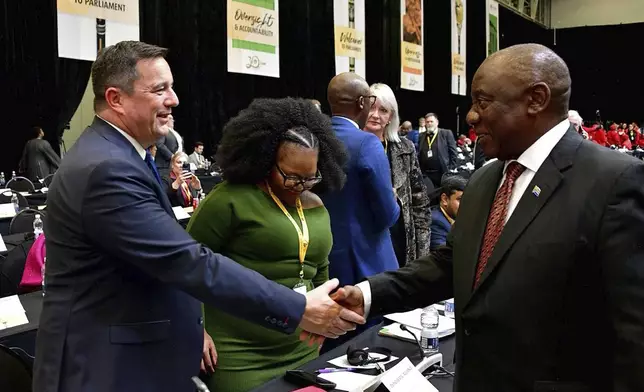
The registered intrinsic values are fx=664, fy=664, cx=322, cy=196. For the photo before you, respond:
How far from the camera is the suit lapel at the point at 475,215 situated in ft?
4.80

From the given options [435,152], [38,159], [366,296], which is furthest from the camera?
[435,152]

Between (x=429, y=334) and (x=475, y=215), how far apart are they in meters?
0.82

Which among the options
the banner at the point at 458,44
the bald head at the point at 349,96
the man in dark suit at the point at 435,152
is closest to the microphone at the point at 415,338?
the bald head at the point at 349,96

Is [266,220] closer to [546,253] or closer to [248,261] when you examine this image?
[248,261]

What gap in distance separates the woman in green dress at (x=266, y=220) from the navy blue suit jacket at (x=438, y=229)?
164cm

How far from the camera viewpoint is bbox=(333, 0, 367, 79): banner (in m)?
11.6

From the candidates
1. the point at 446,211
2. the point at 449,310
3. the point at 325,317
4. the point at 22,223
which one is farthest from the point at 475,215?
the point at 22,223

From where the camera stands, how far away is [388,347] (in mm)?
2229

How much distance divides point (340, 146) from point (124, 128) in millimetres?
937

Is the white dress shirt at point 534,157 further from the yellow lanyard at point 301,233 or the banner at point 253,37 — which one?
the banner at point 253,37

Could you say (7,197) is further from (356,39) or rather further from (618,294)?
(356,39)

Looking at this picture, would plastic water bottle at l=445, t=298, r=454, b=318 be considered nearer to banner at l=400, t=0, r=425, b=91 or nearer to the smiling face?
the smiling face

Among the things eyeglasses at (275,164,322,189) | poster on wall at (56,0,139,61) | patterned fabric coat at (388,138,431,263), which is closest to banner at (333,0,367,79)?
poster on wall at (56,0,139,61)

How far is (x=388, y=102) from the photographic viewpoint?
3.49m
